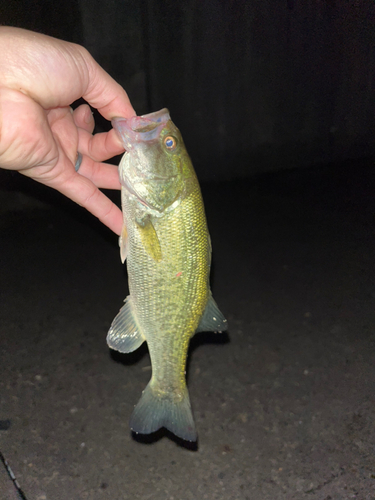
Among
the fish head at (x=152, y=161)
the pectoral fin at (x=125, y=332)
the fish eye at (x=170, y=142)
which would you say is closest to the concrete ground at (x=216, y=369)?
the pectoral fin at (x=125, y=332)

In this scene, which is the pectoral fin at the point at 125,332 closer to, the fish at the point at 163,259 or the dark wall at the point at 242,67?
the fish at the point at 163,259

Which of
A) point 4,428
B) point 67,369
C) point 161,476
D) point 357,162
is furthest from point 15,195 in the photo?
point 357,162

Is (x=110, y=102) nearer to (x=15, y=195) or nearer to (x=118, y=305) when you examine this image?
(x=118, y=305)

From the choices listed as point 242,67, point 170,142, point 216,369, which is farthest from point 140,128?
point 242,67

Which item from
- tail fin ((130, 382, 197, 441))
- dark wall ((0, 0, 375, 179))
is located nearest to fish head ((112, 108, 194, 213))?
tail fin ((130, 382, 197, 441))

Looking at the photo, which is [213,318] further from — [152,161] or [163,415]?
[152,161]

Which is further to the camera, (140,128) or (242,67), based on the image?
(242,67)
